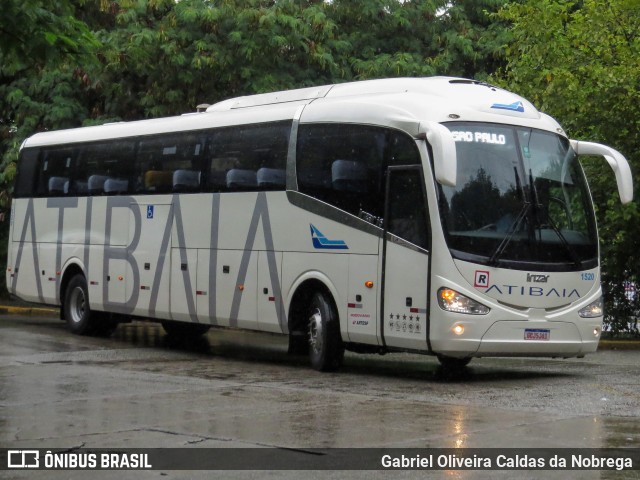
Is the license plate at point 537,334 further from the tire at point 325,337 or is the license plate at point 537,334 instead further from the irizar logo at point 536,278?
the tire at point 325,337

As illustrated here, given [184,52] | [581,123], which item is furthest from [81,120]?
[581,123]

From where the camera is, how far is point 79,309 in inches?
850

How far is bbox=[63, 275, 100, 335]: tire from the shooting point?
69.6ft

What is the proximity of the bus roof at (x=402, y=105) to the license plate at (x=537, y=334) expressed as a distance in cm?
247

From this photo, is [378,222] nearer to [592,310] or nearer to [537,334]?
[537,334]

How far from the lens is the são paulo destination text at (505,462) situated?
28.4ft

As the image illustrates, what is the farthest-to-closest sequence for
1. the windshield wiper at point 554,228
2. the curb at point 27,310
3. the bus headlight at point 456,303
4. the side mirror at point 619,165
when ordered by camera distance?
the curb at point 27,310, the side mirror at point 619,165, the windshield wiper at point 554,228, the bus headlight at point 456,303

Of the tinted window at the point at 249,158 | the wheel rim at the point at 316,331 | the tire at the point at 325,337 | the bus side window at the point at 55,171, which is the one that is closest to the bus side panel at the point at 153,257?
the tinted window at the point at 249,158

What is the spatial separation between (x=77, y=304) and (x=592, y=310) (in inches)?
394

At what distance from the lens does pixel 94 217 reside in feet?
68.6

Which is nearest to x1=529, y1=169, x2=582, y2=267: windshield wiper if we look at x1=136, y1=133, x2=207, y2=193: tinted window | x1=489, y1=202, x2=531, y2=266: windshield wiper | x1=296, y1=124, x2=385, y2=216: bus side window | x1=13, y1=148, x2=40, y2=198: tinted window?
x1=489, y1=202, x2=531, y2=266: windshield wiper

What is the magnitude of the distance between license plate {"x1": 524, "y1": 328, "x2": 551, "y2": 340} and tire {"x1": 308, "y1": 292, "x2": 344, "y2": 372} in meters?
2.42

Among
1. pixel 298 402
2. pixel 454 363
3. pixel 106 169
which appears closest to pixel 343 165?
pixel 454 363

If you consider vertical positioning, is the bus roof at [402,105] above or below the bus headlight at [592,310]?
above
